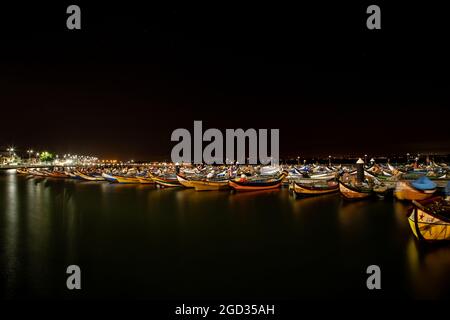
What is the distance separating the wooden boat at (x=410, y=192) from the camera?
1465cm

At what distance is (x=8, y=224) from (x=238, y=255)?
402 inches

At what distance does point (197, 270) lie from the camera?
7.71 meters

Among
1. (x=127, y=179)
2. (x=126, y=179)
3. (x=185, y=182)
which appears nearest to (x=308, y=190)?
(x=185, y=182)

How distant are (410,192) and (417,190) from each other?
1.28ft

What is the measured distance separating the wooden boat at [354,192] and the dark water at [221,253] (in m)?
0.91

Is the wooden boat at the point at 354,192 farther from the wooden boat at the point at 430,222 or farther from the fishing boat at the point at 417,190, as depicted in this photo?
the wooden boat at the point at 430,222

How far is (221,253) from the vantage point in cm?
898

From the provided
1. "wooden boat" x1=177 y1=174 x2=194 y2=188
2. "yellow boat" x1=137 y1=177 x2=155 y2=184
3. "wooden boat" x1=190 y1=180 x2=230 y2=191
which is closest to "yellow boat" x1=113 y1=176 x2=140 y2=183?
"yellow boat" x1=137 y1=177 x2=155 y2=184

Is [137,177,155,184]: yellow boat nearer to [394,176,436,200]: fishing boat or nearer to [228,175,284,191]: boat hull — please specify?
[228,175,284,191]: boat hull

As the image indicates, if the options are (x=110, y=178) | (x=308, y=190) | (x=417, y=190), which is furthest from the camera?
(x=110, y=178)

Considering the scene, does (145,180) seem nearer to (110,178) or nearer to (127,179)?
(127,179)

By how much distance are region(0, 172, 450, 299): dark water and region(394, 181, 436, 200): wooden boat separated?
2.92 ft
